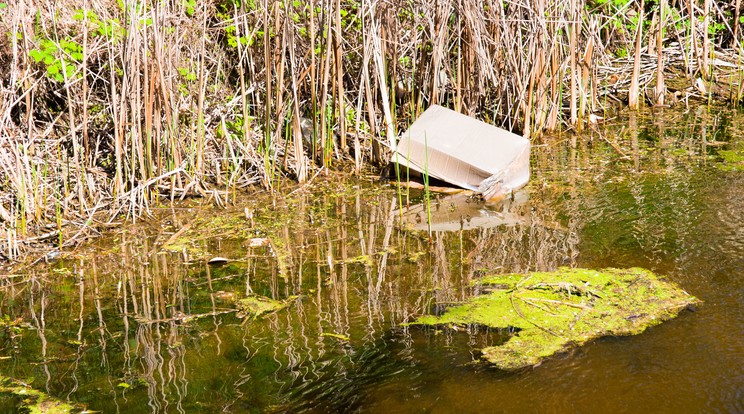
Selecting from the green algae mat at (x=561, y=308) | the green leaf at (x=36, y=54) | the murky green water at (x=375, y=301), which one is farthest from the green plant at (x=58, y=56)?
the green algae mat at (x=561, y=308)

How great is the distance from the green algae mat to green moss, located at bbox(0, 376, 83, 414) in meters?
1.57

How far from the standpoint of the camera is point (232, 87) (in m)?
6.87

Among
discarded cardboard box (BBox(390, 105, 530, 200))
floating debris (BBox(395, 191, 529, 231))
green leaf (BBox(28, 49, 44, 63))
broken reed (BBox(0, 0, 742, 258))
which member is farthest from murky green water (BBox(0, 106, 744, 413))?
green leaf (BBox(28, 49, 44, 63))

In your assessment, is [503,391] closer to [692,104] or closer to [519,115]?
[519,115]

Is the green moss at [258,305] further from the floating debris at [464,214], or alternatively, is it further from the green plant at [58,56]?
the green plant at [58,56]

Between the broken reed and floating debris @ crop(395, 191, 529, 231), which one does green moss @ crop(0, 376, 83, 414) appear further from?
floating debris @ crop(395, 191, 529, 231)

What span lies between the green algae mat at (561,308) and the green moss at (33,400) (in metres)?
1.57

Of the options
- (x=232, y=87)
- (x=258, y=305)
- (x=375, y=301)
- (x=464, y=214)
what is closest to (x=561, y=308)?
(x=375, y=301)

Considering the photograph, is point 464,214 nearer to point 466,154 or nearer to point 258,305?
point 466,154

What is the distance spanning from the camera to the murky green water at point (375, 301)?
3.09 meters

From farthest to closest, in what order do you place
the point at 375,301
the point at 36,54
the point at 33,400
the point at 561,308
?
the point at 36,54 → the point at 375,301 → the point at 561,308 → the point at 33,400

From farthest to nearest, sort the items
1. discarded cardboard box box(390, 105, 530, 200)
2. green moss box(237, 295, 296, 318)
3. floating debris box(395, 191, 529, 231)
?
discarded cardboard box box(390, 105, 530, 200)
floating debris box(395, 191, 529, 231)
green moss box(237, 295, 296, 318)

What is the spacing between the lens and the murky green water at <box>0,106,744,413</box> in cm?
309

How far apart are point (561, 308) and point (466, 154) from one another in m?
2.26
